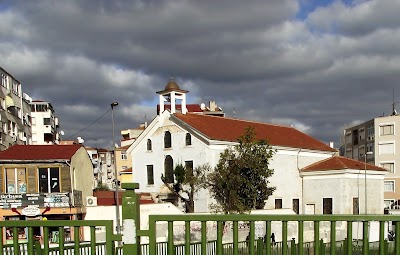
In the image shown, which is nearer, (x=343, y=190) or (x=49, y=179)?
(x=49, y=179)

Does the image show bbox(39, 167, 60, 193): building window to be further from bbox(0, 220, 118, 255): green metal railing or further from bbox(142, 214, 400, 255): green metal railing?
bbox(142, 214, 400, 255): green metal railing

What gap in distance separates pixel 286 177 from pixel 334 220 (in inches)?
1532

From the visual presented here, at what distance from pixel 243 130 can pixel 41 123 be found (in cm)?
4340

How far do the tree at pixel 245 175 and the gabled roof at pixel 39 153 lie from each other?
1233 centimetres

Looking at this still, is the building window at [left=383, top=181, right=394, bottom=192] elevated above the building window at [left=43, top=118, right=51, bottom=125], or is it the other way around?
the building window at [left=43, top=118, right=51, bottom=125]

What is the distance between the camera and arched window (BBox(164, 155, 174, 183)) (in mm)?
41409

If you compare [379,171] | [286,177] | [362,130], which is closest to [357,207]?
[379,171]

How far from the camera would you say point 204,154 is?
38688mm

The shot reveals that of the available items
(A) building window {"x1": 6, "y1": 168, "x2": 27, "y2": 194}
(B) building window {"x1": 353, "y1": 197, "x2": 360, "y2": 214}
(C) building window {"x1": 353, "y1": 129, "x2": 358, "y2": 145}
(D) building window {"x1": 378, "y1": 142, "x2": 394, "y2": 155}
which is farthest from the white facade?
(C) building window {"x1": 353, "y1": 129, "x2": 358, "y2": 145}

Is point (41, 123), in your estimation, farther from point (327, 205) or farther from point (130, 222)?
point (130, 222)

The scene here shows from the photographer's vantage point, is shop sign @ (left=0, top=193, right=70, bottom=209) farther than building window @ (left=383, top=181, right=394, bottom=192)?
No

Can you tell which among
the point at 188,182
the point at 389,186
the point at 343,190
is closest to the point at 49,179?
the point at 188,182

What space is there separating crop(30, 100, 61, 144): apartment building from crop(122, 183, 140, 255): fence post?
71334mm

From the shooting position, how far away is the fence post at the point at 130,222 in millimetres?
4969
